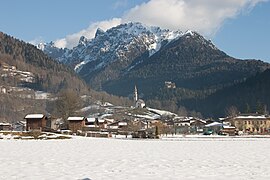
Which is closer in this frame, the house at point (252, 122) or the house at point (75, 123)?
the house at point (75, 123)

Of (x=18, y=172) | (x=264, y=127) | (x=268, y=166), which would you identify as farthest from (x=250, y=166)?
(x=264, y=127)

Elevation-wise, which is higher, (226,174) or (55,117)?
(55,117)

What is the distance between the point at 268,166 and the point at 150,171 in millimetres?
7045

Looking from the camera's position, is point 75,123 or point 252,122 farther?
point 252,122

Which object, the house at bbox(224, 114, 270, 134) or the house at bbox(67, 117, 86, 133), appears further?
the house at bbox(224, 114, 270, 134)

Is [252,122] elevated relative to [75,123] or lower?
elevated

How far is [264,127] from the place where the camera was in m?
164

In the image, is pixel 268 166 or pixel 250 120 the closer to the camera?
pixel 268 166

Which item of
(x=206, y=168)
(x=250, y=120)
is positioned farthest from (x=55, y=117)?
(x=206, y=168)

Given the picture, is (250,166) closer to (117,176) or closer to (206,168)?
(206,168)

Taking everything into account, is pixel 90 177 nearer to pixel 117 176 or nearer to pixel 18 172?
pixel 117 176

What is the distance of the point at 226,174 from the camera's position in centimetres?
2017

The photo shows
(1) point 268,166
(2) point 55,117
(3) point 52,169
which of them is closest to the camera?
(3) point 52,169

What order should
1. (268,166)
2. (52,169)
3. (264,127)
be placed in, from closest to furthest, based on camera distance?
(52,169) < (268,166) < (264,127)
